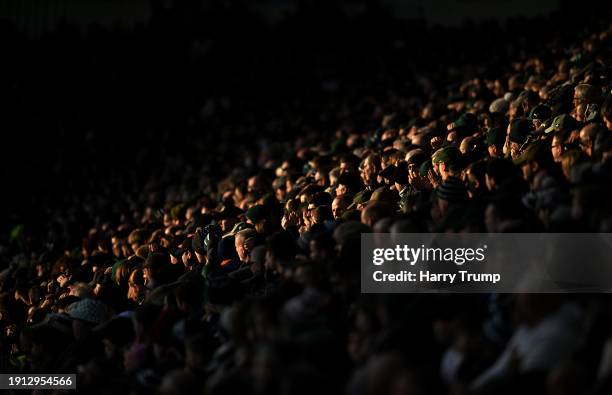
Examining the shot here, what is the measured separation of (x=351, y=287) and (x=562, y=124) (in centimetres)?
226

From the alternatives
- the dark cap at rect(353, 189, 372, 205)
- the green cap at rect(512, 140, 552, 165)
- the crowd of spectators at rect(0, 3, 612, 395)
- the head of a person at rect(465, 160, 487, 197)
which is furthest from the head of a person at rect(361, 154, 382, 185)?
the green cap at rect(512, 140, 552, 165)

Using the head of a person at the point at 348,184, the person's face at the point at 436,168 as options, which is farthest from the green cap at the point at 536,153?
the head of a person at the point at 348,184

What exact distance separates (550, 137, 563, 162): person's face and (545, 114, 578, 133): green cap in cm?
12

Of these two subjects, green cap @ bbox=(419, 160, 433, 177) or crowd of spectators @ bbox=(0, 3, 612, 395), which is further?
green cap @ bbox=(419, 160, 433, 177)

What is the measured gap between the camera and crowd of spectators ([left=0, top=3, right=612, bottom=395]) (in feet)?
9.04

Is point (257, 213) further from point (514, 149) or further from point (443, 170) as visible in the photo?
point (514, 149)

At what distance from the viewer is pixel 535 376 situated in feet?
8.61

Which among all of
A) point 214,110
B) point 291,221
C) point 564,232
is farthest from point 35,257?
point 564,232

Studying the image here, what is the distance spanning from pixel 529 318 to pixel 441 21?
50.7 ft

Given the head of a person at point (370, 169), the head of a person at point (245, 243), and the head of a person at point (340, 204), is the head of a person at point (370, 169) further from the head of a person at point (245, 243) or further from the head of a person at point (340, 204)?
the head of a person at point (245, 243)

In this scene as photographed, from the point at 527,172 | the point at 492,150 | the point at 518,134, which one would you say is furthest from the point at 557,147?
the point at 492,150

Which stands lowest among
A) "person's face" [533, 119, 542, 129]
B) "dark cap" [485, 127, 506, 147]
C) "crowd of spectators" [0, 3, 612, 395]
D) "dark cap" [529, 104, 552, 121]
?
"crowd of spectators" [0, 3, 612, 395]

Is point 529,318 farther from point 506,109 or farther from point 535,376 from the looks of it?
point 506,109

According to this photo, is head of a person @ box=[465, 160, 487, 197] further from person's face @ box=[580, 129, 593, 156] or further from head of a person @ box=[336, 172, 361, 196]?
head of a person @ box=[336, 172, 361, 196]
